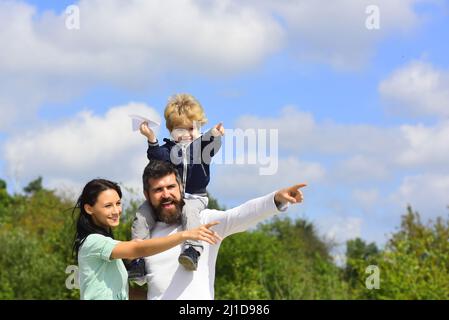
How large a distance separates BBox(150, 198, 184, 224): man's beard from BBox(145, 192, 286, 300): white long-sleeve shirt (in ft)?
0.68

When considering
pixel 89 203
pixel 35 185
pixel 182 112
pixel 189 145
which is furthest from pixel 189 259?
pixel 35 185

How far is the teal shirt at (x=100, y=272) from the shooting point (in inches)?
218

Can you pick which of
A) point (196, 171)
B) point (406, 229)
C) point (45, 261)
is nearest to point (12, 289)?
point (45, 261)

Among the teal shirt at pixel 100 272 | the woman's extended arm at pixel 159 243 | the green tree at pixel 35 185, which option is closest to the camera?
the woman's extended arm at pixel 159 243

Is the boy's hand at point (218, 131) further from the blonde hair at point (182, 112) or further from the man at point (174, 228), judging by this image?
the man at point (174, 228)

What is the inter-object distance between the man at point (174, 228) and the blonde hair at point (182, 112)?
57 centimetres

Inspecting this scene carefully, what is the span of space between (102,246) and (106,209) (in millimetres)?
285

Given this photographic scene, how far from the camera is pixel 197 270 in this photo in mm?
5941

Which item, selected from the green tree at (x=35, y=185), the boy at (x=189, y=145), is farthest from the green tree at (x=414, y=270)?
the green tree at (x=35, y=185)

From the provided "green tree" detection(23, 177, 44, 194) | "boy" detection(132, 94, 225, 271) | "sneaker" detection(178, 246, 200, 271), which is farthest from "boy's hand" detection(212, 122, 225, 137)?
"green tree" detection(23, 177, 44, 194)

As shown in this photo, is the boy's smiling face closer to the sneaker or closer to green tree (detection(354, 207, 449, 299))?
the sneaker

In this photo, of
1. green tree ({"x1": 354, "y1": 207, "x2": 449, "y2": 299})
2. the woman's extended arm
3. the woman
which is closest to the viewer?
the woman's extended arm

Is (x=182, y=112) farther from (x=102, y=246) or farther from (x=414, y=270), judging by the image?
(x=414, y=270)

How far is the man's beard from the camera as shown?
237 inches
